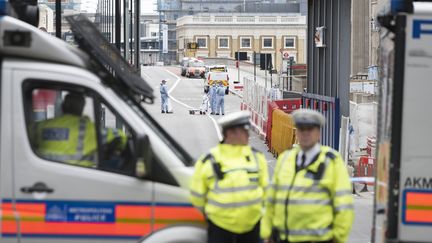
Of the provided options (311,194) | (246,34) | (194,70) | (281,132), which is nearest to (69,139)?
(311,194)

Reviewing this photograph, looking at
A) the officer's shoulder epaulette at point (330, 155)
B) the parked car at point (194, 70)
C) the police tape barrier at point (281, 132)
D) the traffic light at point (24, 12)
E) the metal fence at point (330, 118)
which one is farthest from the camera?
the parked car at point (194, 70)

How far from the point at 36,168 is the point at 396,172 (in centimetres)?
263

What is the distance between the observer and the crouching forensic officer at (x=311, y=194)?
586cm

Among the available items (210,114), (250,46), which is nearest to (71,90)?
(210,114)

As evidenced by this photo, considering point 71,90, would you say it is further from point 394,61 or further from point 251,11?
point 251,11

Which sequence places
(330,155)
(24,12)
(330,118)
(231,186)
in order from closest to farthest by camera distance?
(330,155), (231,186), (24,12), (330,118)

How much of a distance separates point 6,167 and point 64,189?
45 centimetres

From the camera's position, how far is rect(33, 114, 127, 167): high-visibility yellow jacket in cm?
639

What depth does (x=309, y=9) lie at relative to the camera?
79.8 ft

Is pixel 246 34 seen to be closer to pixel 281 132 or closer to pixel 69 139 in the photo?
pixel 281 132

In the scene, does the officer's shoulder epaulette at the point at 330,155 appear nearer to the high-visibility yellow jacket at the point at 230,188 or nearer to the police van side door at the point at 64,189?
the high-visibility yellow jacket at the point at 230,188

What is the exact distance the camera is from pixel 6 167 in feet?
20.6

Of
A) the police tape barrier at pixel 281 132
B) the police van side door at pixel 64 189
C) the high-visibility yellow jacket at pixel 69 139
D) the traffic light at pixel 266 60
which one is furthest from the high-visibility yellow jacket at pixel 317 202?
the traffic light at pixel 266 60

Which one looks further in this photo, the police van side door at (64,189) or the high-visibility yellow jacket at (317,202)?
the police van side door at (64,189)
